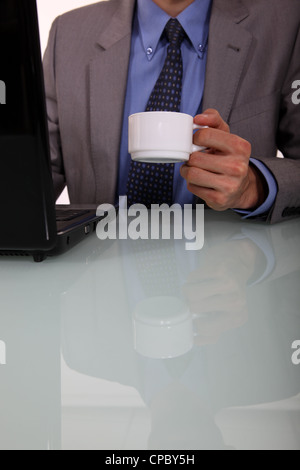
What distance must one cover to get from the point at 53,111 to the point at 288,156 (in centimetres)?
75

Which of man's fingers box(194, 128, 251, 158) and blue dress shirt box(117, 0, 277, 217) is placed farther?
blue dress shirt box(117, 0, 277, 217)

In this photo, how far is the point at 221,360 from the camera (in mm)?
251

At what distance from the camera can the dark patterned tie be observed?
1.05 m

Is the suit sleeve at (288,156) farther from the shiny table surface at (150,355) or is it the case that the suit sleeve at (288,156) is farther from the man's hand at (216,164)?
the shiny table surface at (150,355)

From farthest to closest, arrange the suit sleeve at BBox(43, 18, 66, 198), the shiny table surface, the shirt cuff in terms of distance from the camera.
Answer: the suit sleeve at BBox(43, 18, 66, 198)
the shirt cuff
the shiny table surface

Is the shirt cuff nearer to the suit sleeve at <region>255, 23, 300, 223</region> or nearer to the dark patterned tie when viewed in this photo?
the suit sleeve at <region>255, 23, 300, 223</region>

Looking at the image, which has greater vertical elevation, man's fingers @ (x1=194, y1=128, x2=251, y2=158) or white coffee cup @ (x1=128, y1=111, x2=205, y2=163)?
white coffee cup @ (x1=128, y1=111, x2=205, y2=163)

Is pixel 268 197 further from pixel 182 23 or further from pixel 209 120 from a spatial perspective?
pixel 182 23

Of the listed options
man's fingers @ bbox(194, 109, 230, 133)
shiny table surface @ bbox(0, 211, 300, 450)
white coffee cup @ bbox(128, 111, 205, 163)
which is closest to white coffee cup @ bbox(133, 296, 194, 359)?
shiny table surface @ bbox(0, 211, 300, 450)

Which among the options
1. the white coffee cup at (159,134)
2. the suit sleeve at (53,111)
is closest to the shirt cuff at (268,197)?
the white coffee cup at (159,134)

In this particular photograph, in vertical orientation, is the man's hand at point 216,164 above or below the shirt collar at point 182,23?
below

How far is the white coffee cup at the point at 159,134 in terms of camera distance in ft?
1.81

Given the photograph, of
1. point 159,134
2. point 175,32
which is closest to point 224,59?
point 175,32

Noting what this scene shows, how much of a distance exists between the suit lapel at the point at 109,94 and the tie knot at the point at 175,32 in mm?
119
